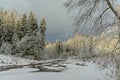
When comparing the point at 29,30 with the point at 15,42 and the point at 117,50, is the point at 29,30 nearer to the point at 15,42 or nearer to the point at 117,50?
the point at 15,42

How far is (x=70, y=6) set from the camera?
36.0 feet

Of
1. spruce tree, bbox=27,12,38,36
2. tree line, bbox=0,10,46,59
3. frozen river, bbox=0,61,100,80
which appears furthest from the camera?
spruce tree, bbox=27,12,38,36

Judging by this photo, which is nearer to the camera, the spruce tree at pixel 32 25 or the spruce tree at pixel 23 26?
the spruce tree at pixel 32 25

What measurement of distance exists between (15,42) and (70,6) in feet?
142

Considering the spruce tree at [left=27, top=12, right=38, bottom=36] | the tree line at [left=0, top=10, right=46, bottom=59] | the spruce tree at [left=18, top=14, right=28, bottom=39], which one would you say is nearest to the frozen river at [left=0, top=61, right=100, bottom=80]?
the tree line at [left=0, top=10, right=46, bottom=59]

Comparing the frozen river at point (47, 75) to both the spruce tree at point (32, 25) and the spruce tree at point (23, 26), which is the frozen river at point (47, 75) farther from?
the spruce tree at point (23, 26)

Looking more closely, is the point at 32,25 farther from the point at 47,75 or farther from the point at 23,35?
the point at 47,75

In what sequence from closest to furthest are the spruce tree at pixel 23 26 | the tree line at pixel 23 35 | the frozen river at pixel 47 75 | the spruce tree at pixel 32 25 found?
the frozen river at pixel 47 75, the tree line at pixel 23 35, the spruce tree at pixel 32 25, the spruce tree at pixel 23 26

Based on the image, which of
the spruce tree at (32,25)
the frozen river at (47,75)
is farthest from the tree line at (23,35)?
the frozen river at (47,75)

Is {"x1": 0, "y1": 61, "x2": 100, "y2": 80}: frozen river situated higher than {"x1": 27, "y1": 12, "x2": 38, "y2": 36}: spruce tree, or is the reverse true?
{"x1": 27, "y1": 12, "x2": 38, "y2": 36}: spruce tree

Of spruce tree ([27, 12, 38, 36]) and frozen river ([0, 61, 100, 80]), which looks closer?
frozen river ([0, 61, 100, 80])

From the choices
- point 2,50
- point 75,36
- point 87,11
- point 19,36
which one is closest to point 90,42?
point 75,36

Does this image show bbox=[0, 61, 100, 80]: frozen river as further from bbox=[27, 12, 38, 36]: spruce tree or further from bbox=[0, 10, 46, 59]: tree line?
bbox=[27, 12, 38, 36]: spruce tree

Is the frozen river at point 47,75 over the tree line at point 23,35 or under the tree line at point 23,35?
under
